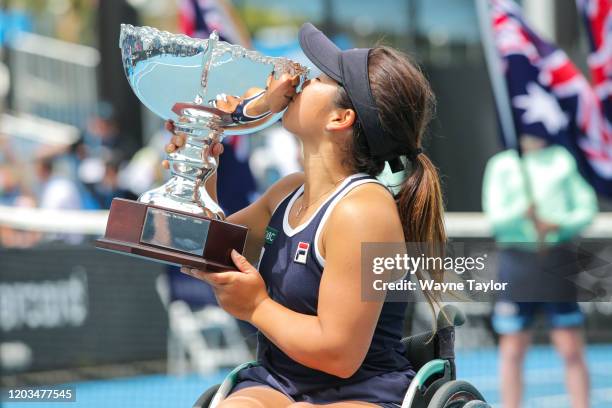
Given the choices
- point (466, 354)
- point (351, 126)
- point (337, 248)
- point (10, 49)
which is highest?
point (10, 49)

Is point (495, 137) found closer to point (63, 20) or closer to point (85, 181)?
point (85, 181)

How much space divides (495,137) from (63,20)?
275 inches

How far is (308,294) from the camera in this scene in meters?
2.69

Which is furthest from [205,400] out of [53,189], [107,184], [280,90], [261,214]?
[107,184]

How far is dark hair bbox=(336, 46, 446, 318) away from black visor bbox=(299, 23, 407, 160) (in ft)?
0.06

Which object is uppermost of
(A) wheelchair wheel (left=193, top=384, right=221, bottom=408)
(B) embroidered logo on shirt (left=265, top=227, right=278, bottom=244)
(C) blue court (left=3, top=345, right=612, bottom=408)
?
(B) embroidered logo on shirt (left=265, top=227, right=278, bottom=244)

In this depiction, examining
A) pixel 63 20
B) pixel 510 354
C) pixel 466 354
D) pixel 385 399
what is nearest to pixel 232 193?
pixel 510 354

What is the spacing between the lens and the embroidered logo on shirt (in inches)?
112

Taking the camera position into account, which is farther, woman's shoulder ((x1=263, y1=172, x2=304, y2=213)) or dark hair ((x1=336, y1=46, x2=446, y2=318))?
woman's shoulder ((x1=263, y1=172, x2=304, y2=213))

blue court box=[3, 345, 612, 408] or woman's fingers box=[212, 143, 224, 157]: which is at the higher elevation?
woman's fingers box=[212, 143, 224, 157]

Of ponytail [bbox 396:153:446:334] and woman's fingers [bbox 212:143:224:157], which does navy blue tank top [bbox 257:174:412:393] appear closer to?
ponytail [bbox 396:153:446:334]

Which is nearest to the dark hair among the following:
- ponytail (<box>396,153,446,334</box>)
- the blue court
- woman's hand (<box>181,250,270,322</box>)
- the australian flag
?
ponytail (<box>396,153,446,334</box>)

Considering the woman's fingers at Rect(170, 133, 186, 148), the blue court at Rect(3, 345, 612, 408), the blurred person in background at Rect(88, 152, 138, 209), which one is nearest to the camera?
the woman's fingers at Rect(170, 133, 186, 148)

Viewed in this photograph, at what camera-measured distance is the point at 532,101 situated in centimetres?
546
